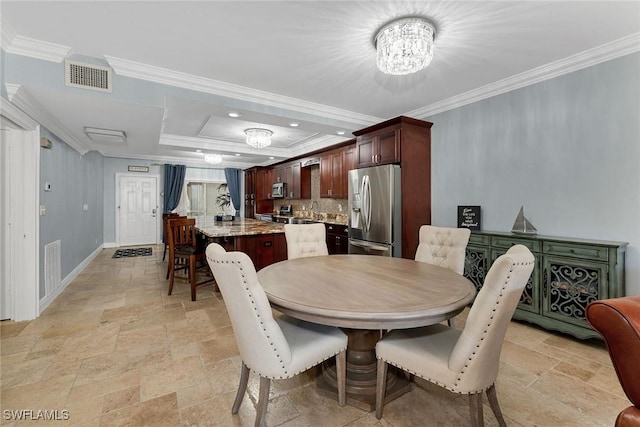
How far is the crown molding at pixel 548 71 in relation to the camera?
2395 mm

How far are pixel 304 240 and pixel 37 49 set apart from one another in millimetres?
2853

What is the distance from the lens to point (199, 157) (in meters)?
7.75

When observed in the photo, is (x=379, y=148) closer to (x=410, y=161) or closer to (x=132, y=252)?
(x=410, y=161)

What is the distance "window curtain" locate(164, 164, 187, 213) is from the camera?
8008 mm

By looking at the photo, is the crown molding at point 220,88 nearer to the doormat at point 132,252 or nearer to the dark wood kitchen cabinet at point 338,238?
the dark wood kitchen cabinet at point 338,238

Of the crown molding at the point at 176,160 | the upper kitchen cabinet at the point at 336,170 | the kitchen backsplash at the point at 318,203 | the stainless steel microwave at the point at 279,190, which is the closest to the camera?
the upper kitchen cabinet at the point at 336,170

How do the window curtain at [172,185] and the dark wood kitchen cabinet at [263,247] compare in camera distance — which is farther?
the window curtain at [172,185]

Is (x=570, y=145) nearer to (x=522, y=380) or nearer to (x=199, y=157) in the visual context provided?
(x=522, y=380)

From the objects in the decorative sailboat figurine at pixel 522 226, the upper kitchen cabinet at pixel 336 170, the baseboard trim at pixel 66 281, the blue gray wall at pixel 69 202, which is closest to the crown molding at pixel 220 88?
the upper kitchen cabinet at pixel 336 170

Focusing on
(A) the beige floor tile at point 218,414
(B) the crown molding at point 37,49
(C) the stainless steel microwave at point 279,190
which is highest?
(B) the crown molding at point 37,49

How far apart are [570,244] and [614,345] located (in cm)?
194

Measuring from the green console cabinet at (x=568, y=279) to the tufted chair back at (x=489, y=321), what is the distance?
1.70 meters

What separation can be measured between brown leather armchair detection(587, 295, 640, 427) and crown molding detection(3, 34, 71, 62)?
13.0ft

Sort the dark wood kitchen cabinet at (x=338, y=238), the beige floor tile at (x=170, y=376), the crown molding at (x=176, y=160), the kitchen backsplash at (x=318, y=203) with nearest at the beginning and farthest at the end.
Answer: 1. the beige floor tile at (x=170, y=376)
2. the dark wood kitchen cabinet at (x=338, y=238)
3. the kitchen backsplash at (x=318, y=203)
4. the crown molding at (x=176, y=160)
